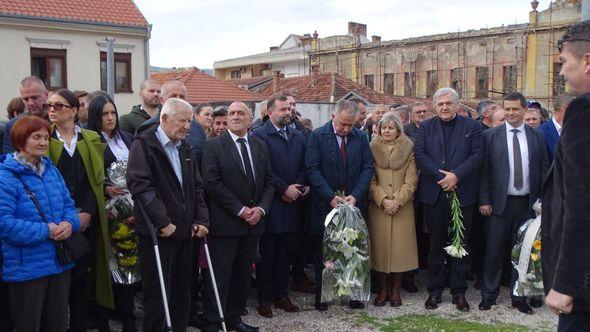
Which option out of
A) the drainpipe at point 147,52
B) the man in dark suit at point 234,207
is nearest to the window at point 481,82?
the drainpipe at point 147,52

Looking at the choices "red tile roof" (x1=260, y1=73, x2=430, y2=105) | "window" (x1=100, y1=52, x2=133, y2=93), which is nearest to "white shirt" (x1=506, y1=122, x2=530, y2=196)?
"red tile roof" (x1=260, y1=73, x2=430, y2=105)

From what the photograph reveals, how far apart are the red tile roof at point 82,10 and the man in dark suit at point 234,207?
19.3 m

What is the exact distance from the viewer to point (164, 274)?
4.62 meters

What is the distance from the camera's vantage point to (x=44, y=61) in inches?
904

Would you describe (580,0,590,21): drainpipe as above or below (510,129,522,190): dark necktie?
above

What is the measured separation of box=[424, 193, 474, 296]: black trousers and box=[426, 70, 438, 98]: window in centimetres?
3254

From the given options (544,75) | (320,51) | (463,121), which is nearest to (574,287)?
(463,121)

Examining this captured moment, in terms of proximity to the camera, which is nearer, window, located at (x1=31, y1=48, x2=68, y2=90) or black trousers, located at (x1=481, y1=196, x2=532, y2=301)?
black trousers, located at (x1=481, y1=196, x2=532, y2=301)

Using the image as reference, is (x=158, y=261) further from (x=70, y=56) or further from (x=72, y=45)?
(x=72, y=45)

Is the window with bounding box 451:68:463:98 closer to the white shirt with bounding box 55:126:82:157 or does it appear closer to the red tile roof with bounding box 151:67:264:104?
the red tile roof with bounding box 151:67:264:104

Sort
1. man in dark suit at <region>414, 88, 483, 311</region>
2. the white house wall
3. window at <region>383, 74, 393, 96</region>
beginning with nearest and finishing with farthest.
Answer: man in dark suit at <region>414, 88, 483, 311</region> < the white house wall < window at <region>383, 74, 393, 96</region>

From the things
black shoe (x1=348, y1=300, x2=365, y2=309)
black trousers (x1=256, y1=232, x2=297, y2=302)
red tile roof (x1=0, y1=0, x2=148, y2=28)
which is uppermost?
red tile roof (x1=0, y1=0, x2=148, y2=28)

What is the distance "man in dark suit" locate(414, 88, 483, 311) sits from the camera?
641 cm

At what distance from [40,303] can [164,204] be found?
115cm
